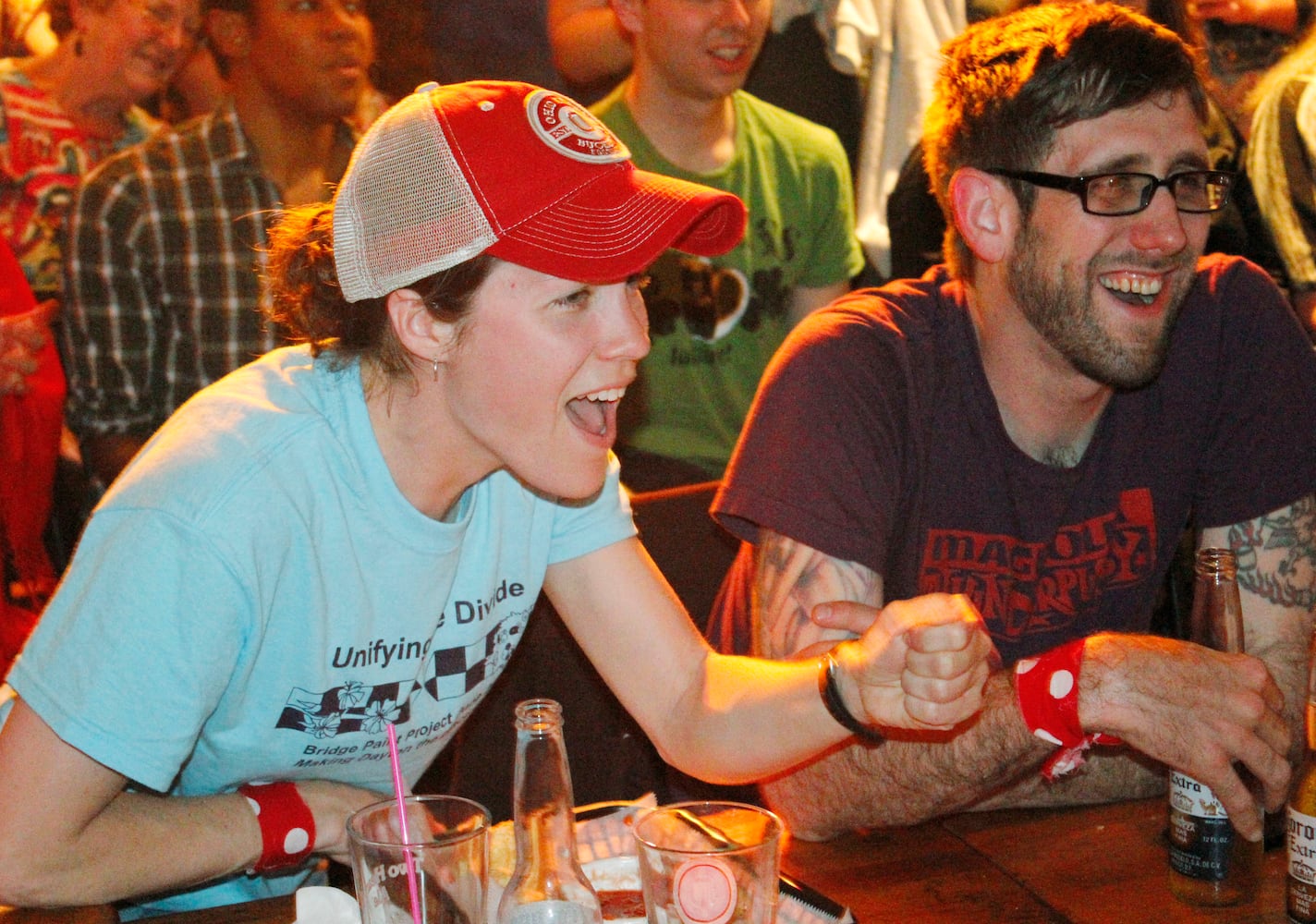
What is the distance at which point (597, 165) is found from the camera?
1.32m

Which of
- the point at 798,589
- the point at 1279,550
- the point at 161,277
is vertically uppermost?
the point at 161,277

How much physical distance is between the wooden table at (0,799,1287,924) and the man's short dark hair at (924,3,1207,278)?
0.91 metres

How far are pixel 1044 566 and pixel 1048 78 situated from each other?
27.3 inches

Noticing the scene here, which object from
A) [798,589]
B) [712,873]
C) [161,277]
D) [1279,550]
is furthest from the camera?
[161,277]

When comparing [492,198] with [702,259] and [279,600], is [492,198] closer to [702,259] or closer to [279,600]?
[279,600]

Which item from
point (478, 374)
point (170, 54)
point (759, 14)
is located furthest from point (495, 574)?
point (759, 14)

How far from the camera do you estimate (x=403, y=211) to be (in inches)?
50.3

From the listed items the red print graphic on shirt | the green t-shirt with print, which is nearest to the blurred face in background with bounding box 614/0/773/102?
the green t-shirt with print

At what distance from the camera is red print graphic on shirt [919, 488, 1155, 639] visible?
1.78 metres

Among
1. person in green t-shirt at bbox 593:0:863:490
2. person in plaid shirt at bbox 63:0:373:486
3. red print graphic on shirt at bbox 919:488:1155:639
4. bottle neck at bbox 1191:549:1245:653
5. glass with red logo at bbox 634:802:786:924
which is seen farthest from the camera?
person in green t-shirt at bbox 593:0:863:490

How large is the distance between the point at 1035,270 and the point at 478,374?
89 cm

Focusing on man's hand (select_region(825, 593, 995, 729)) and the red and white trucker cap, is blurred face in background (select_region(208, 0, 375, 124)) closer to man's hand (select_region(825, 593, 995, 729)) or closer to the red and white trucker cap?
the red and white trucker cap

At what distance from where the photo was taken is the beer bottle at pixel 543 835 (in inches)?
39.9

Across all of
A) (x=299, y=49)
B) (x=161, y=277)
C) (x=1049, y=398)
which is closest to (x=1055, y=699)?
(x=1049, y=398)
